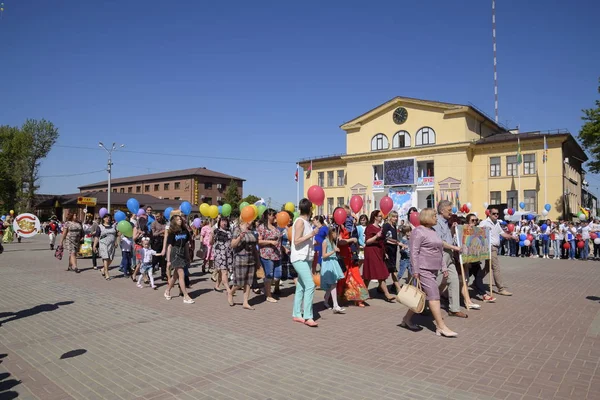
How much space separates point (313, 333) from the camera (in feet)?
19.4

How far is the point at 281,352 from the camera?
5.01 metres

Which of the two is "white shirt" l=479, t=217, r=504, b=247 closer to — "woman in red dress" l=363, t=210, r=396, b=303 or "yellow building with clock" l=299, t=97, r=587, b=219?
"woman in red dress" l=363, t=210, r=396, b=303

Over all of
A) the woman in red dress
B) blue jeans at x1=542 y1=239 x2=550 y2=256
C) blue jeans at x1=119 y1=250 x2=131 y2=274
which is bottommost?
blue jeans at x1=542 y1=239 x2=550 y2=256

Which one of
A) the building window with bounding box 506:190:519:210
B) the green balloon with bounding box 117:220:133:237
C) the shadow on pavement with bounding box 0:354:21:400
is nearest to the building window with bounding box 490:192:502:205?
the building window with bounding box 506:190:519:210

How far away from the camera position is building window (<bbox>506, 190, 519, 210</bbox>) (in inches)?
1473

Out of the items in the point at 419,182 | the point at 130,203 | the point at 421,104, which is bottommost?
the point at 130,203

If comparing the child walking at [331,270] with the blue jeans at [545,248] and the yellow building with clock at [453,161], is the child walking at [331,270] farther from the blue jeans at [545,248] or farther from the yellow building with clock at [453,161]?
the yellow building with clock at [453,161]

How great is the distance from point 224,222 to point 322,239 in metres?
3.21

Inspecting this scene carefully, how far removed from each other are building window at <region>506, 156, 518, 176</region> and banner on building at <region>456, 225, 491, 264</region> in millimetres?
34080

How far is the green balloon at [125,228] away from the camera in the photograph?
34.5ft

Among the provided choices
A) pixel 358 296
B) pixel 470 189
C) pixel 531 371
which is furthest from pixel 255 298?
pixel 470 189

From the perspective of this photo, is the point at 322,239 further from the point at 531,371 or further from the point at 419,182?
the point at 419,182

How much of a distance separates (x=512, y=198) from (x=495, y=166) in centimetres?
364

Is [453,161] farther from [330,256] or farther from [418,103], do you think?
[330,256]
